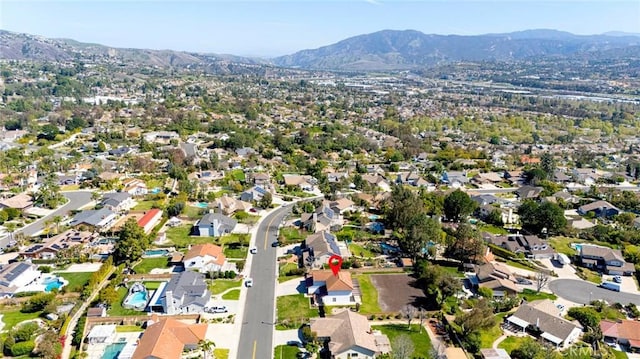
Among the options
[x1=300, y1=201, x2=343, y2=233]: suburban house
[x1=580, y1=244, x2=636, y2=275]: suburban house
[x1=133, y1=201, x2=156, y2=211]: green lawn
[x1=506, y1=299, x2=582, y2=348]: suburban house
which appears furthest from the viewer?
[x1=133, y1=201, x2=156, y2=211]: green lawn

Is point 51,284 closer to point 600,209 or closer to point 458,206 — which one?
point 458,206

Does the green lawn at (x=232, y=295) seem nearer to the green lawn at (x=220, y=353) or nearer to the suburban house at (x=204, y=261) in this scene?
the suburban house at (x=204, y=261)

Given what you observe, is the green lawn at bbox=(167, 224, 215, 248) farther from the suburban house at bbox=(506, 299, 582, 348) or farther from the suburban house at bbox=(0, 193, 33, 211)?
the suburban house at bbox=(506, 299, 582, 348)

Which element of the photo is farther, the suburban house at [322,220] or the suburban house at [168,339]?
the suburban house at [322,220]

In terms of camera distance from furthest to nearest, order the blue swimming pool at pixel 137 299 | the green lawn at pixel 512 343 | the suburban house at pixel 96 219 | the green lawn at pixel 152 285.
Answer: the suburban house at pixel 96 219
the green lawn at pixel 152 285
the blue swimming pool at pixel 137 299
the green lawn at pixel 512 343

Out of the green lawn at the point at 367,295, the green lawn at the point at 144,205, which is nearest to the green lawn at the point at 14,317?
the green lawn at the point at 144,205

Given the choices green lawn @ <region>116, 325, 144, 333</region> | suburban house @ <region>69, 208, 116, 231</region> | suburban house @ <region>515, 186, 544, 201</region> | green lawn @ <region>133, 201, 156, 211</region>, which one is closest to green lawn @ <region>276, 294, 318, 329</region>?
green lawn @ <region>116, 325, 144, 333</region>
